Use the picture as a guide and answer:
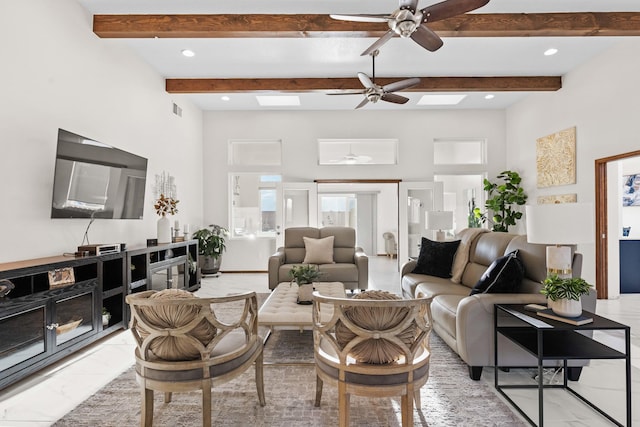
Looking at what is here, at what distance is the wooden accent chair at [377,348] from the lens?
1.61m

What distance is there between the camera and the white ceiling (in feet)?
11.6

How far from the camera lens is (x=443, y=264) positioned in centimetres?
387

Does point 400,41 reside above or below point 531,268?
above

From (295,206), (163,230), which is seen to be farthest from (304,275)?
(295,206)

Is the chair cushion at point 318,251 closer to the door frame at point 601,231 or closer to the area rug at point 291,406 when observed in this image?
the area rug at point 291,406

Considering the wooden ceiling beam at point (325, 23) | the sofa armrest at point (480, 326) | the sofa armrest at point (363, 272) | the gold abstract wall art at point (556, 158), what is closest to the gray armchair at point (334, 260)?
the sofa armrest at point (363, 272)

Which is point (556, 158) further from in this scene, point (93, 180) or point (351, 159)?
point (93, 180)

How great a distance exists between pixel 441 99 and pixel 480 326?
533cm

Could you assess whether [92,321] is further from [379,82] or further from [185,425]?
[379,82]

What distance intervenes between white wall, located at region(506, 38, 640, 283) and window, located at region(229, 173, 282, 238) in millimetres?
5104

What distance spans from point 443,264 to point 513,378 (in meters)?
1.58

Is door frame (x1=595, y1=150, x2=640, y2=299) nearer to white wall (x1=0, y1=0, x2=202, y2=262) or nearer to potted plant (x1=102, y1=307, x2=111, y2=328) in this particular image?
potted plant (x1=102, y1=307, x2=111, y2=328)

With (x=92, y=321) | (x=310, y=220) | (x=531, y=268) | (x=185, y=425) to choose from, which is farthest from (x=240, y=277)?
(x=531, y=268)

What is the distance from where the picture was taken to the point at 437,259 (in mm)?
3914
